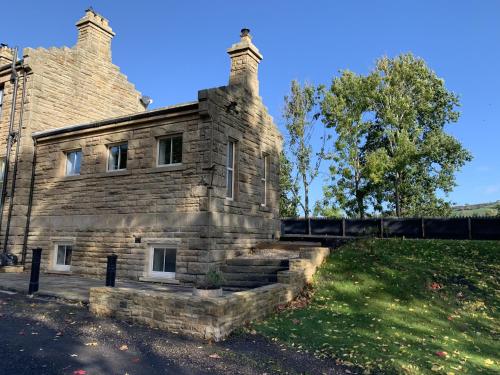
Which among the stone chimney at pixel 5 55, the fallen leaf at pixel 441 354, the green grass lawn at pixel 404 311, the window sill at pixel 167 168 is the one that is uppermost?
the stone chimney at pixel 5 55

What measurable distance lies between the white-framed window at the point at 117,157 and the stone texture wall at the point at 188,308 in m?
6.24

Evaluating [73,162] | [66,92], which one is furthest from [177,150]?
[66,92]

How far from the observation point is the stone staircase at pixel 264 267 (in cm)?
1046

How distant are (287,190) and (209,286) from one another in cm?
2438

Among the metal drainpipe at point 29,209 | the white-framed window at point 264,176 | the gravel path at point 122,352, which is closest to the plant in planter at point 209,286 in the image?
the gravel path at point 122,352

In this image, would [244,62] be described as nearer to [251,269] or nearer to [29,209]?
[251,269]

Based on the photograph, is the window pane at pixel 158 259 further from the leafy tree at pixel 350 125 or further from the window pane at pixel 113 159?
Result: the leafy tree at pixel 350 125

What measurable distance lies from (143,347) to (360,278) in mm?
6544

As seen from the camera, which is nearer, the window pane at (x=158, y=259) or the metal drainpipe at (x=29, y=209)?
the window pane at (x=158, y=259)

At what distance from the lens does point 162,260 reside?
12.0 m

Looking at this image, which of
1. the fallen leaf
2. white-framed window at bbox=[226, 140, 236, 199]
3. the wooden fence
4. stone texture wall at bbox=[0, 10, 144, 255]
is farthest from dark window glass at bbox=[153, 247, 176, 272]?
the fallen leaf

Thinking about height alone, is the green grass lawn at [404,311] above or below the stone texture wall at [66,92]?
below

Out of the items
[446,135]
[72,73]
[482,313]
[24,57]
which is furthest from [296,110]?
[482,313]

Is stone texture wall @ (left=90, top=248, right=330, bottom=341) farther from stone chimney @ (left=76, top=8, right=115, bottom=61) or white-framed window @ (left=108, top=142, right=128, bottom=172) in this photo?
stone chimney @ (left=76, top=8, right=115, bottom=61)
